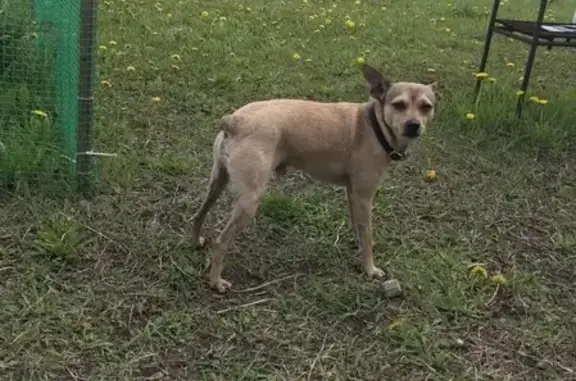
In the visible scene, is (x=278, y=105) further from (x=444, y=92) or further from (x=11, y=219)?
(x=444, y=92)

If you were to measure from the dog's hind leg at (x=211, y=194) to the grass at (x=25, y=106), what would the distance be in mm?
813

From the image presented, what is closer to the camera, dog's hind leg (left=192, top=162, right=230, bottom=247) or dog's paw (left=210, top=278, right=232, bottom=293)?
dog's paw (left=210, top=278, right=232, bottom=293)

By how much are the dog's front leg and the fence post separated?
4.32 ft

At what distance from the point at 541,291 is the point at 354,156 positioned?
103cm

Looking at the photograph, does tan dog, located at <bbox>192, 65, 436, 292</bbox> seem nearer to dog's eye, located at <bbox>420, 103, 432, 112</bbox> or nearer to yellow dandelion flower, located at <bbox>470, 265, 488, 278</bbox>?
dog's eye, located at <bbox>420, 103, 432, 112</bbox>

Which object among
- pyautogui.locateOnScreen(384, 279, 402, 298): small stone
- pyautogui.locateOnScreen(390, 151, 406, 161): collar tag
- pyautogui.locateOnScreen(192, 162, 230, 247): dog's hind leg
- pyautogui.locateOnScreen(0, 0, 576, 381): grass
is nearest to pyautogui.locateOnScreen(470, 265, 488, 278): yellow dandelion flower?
pyautogui.locateOnScreen(0, 0, 576, 381): grass

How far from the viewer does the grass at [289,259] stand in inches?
104

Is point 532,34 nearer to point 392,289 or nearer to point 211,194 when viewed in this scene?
point 392,289

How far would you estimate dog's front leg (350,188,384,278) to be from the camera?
3209mm

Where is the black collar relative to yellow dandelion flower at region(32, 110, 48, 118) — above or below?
above

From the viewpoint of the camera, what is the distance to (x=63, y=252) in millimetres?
3057

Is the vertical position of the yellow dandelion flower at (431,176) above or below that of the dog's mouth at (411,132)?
below

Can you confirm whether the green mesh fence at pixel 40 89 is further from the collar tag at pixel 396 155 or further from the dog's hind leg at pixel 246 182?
the collar tag at pixel 396 155

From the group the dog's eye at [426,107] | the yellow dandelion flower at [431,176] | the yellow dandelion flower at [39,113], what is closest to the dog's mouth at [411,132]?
the dog's eye at [426,107]
